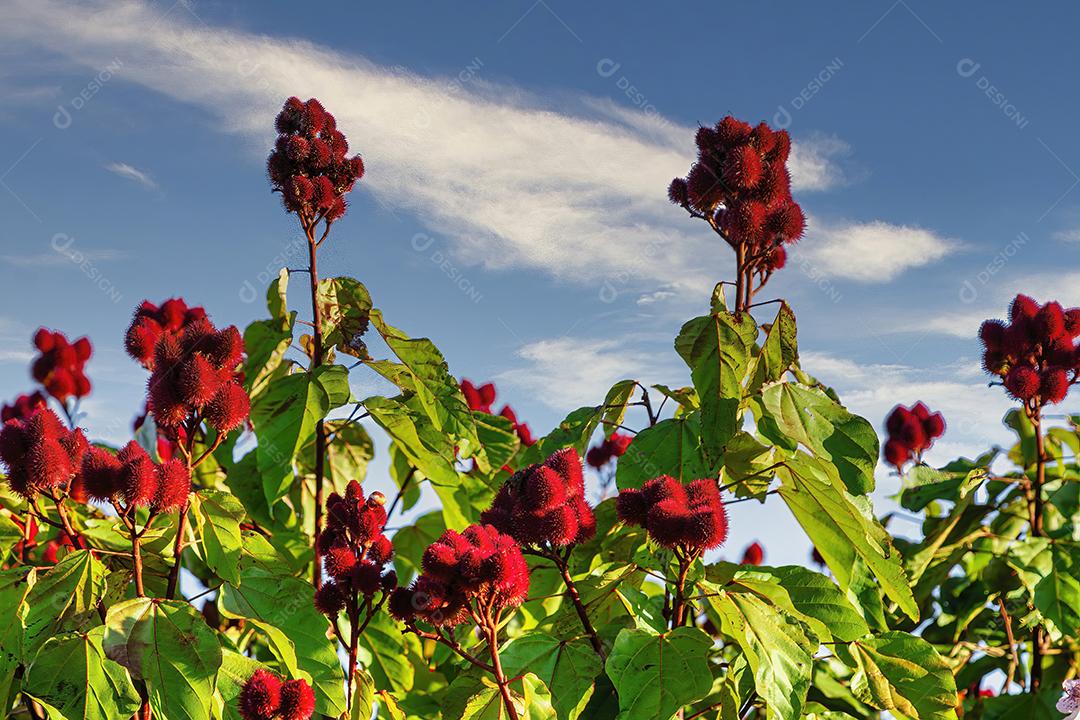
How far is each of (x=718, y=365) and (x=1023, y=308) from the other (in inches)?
52.3

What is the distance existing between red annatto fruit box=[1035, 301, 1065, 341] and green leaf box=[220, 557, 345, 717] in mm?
2205

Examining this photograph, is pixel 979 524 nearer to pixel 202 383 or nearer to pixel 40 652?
pixel 202 383

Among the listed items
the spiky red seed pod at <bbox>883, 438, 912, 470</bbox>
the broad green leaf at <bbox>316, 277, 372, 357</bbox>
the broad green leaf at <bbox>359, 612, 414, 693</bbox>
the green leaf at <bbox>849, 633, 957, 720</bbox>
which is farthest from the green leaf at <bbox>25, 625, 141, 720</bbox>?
the spiky red seed pod at <bbox>883, 438, 912, 470</bbox>

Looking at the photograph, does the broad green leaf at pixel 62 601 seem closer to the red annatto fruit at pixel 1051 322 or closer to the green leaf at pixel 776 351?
the green leaf at pixel 776 351

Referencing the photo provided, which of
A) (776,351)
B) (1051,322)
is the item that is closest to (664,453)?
(776,351)

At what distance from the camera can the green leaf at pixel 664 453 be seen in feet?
7.75

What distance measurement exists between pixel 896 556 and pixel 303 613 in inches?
52.2

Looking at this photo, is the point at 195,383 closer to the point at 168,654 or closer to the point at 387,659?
the point at 168,654

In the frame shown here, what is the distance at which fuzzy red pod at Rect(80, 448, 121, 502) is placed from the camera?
74.2 inches

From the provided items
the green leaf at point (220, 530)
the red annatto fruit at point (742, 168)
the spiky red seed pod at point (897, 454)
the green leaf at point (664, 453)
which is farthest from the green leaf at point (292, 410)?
the spiky red seed pod at point (897, 454)

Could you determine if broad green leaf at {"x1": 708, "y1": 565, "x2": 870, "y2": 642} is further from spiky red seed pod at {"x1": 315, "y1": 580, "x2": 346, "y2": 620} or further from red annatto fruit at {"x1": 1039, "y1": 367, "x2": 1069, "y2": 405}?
red annatto fruit at {"x1": 1039, "y1": 367, "x2": 1069, "y2": 405}

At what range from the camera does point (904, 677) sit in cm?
235

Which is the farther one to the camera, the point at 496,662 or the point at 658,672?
the point at 658,672

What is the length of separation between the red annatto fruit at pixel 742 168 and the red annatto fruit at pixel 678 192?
131mm
